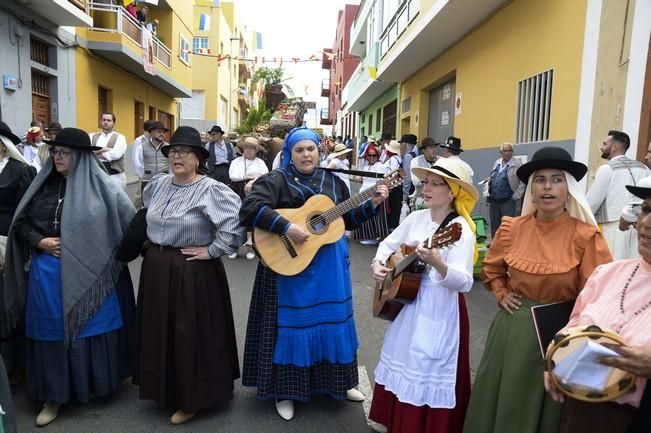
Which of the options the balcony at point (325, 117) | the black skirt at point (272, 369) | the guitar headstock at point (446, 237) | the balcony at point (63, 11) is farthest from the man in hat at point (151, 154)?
the balcony at point (325, 117)

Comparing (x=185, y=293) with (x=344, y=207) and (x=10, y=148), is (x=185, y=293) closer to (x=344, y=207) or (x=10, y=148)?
(x=344, y=207)

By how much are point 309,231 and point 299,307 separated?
0.51 m

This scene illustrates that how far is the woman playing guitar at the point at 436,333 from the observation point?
264 centimetres

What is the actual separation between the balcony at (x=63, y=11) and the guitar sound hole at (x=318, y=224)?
10714mm

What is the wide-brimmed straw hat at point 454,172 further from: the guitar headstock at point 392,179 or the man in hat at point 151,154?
the man in hat at point 151,154

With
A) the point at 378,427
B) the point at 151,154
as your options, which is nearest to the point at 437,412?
the point at 378,427

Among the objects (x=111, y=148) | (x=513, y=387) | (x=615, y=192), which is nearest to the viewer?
(x=513, y=387)

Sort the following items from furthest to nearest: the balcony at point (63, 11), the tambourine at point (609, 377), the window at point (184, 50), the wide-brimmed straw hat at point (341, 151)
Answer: the window at point (184, 50)
the balcony at point (63, 11)
the wide-brimmed straw hat at point (341, 151)
the tambourine at point (609, 377)

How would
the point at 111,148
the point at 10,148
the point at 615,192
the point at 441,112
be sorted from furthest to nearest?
the point at 441,112, the point at 111,148, the point at 615,192, the point at 10,148

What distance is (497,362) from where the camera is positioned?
2520 millimetres

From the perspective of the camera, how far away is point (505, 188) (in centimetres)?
814

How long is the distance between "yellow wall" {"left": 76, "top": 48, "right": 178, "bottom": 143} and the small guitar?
13.3 meters

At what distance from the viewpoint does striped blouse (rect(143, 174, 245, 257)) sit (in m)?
3.26

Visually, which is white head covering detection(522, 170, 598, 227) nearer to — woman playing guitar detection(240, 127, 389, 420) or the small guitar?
the small guitar
